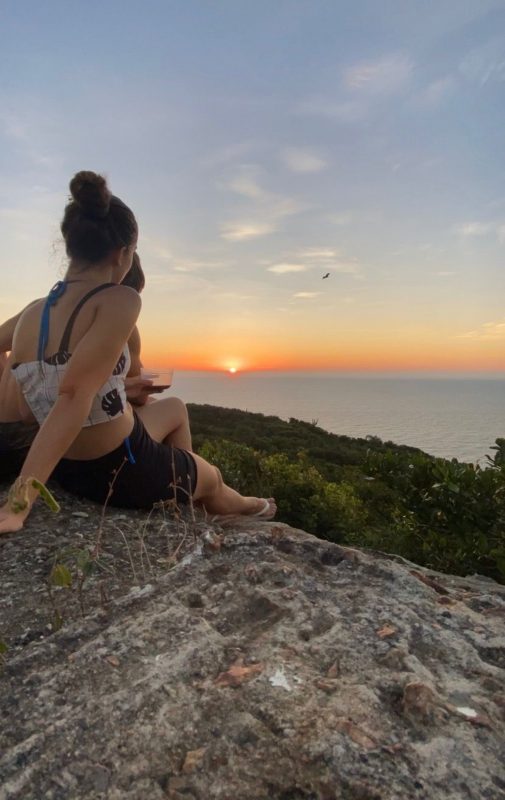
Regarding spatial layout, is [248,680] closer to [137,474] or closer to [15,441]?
[137,474]

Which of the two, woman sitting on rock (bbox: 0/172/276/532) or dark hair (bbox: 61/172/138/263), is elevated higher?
dark hair (bbox: 61/172/138/263)

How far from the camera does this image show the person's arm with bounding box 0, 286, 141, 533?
2576 millimetres

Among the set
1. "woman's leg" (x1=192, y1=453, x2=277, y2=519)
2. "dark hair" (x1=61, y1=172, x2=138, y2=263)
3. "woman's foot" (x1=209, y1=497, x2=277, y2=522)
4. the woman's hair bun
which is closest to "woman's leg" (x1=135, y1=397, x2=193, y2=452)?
"woman's leg" (x1=192, y1=453, x2=277, y2=519)

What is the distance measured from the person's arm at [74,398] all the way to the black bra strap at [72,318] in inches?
5.7

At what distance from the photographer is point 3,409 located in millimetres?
3322

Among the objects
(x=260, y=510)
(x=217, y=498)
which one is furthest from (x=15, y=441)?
(x=260, y=510)

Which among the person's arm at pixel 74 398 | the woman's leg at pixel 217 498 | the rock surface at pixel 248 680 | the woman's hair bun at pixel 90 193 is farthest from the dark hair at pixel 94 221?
the rock surface at pixel 248 680

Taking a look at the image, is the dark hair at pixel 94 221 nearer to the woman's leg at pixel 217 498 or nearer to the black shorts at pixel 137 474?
the black shorts at pixel 137 474

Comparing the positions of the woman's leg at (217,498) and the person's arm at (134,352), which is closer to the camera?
the woman's leg at (217,498)

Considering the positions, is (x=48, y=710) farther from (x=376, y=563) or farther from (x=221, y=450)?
(x=221, y=450)

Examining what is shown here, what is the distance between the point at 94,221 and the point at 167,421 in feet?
4.49

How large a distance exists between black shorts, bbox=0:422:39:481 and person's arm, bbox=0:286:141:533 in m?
0.63

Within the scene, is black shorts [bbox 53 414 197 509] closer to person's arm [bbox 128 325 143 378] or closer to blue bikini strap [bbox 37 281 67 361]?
person's arm [bbox 128 325 143 378]

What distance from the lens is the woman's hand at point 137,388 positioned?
3547 mm
